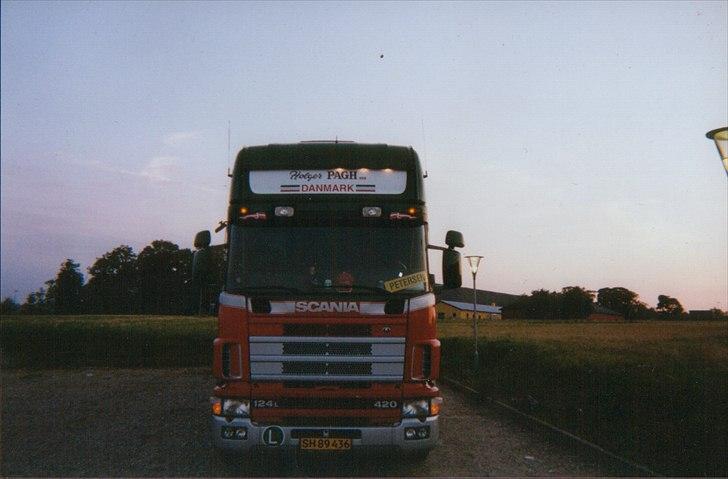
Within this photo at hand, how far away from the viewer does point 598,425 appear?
9375mm

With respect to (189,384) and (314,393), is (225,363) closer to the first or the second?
(314,393)

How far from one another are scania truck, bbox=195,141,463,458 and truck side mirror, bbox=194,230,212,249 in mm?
615

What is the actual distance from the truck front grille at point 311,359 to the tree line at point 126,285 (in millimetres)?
75503

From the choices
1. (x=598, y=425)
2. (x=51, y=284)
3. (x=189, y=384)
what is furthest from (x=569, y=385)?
(x=51, y=284)

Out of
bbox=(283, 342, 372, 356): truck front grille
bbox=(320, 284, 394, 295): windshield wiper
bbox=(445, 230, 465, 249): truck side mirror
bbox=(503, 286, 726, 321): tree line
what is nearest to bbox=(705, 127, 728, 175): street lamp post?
bbox=(445, 230, 465, 249): truck side mirror

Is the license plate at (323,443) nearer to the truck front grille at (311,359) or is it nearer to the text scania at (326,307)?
the truck front grille at (311,359)

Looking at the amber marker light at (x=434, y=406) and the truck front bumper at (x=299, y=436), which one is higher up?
the amber marker light at (x=434, y=406)

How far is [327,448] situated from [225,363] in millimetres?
1358

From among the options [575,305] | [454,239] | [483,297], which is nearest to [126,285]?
[575,305]

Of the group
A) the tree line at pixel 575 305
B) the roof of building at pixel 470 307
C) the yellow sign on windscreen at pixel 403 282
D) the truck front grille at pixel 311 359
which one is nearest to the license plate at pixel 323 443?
the truck front grille at pixel 311 359

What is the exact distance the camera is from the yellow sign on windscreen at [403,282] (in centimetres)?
612

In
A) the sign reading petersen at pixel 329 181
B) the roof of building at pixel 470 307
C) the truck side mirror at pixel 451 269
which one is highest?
the sign reading petersen at pixel 329 181

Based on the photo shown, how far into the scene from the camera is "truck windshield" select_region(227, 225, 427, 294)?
612 cm

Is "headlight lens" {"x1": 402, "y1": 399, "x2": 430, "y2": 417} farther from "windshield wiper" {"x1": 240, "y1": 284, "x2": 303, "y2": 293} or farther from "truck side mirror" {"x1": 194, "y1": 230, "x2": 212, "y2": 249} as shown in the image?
"truck side mirror" {"x1": 194, "y1": 230, "x2": 212, "y2": 249}
